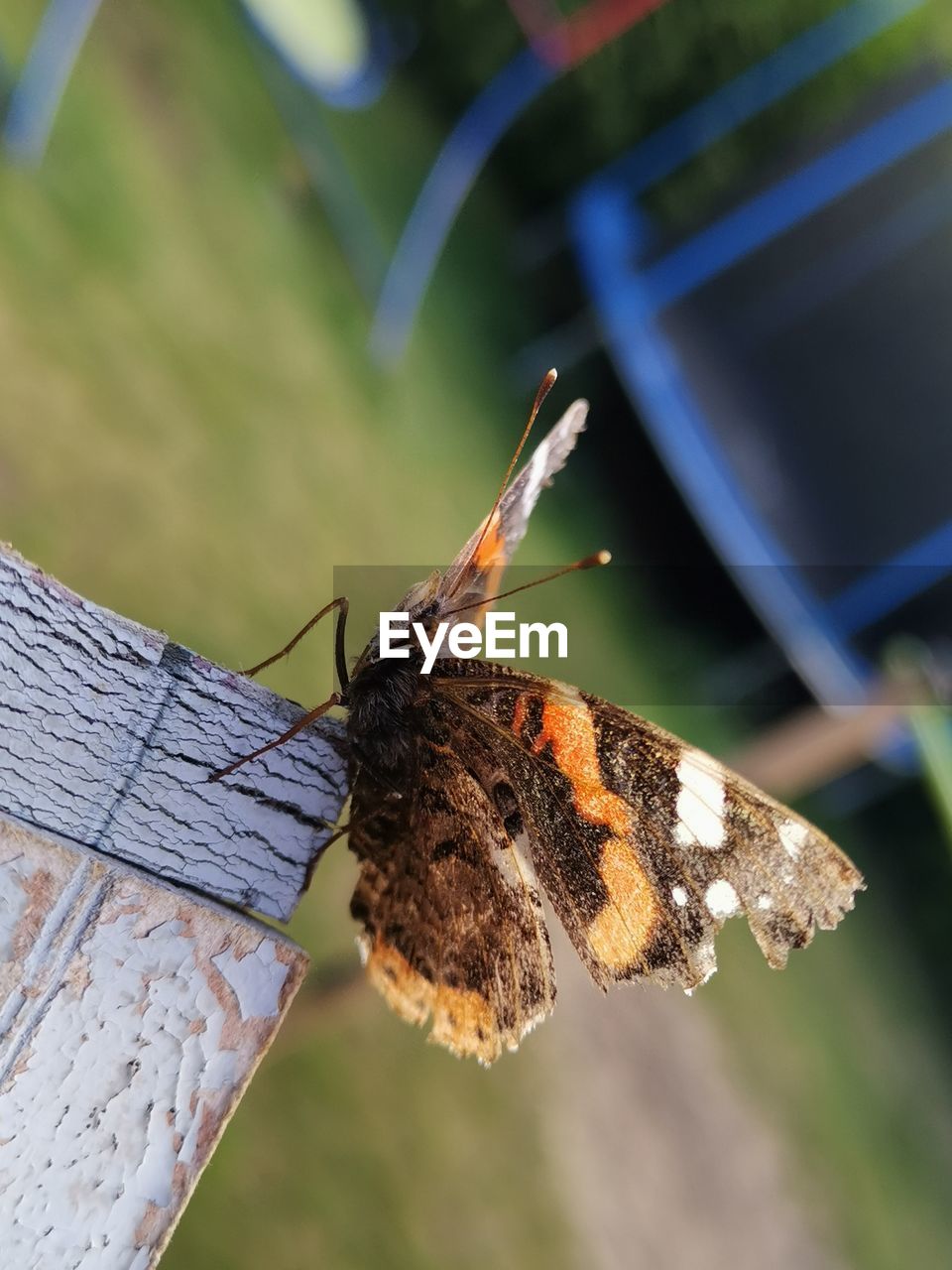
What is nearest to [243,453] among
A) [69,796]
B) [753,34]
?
[69,796]

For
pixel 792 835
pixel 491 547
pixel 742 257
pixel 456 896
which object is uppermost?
pixel 742 257

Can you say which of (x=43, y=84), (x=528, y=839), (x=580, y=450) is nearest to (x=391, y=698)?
(x=528, y=839)

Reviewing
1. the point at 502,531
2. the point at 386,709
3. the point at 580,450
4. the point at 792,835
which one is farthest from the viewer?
the point at 580,450

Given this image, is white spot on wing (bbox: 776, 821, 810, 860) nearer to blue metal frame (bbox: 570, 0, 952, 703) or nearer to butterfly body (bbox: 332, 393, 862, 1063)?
butterfly body (bbox: 332, 393, 862, 1063)

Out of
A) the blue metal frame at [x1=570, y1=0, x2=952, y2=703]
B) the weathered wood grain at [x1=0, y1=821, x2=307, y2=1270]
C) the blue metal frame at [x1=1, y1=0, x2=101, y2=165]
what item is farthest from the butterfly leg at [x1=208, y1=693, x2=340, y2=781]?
the blue metal frame at [x1=570, y1=0, x2=952, y2=703]

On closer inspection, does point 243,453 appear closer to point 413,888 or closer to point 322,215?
point 322,215

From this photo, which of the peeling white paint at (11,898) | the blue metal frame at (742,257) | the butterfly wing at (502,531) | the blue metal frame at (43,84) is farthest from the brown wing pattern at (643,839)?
the blue metal frame at (742,257)

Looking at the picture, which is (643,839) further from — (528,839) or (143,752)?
(143,752)
